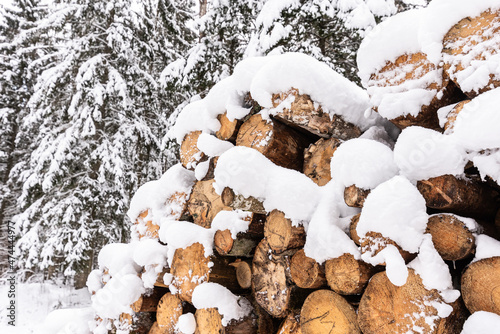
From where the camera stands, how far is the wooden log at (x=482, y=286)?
2.64ft

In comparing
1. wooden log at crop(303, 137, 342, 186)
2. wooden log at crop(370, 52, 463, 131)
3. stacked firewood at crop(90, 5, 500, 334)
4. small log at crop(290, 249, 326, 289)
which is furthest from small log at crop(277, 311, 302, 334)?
wooden log at crop(370, 52, 463, 131)

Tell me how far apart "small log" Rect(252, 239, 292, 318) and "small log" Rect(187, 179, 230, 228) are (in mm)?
375

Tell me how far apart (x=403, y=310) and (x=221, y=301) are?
2.66 feet

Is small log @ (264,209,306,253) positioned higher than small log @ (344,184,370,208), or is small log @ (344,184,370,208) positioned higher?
small log @ (344,184,370,208)

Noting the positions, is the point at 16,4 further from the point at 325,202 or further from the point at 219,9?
the point at 325,202

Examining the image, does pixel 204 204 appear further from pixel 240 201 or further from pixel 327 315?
pixel 327 315

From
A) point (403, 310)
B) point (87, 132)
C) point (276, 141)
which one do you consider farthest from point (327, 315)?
point (87, 132)

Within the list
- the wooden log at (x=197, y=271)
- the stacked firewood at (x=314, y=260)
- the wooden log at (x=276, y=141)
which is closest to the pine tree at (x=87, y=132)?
A: the stacked firewood at (x=314, y=260)

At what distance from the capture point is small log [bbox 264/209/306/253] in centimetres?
120

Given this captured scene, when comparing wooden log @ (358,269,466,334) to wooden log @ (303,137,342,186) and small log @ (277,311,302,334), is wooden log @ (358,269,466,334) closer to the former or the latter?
small log @ (277,311,302,334)

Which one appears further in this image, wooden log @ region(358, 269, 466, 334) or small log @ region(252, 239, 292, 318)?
small log @ region(252, 239, 292, 318)

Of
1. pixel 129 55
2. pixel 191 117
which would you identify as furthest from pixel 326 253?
pixel 129 55

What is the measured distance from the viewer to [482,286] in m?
0.83

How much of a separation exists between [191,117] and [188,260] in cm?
85
